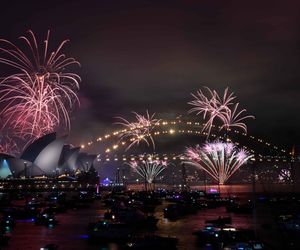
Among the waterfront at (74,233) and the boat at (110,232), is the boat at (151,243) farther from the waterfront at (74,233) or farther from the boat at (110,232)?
the boat at (110,232)

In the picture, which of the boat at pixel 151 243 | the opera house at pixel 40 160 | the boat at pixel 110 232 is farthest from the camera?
the opera house at pixel 40 160

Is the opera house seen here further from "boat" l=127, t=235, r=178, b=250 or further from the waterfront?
"boat" l=127, t=235, r=178, b=250

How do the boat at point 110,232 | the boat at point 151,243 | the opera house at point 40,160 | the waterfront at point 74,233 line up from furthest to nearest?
1. the opera house at point 40,160
2. the boat at point 110,232
3. the waterfront at point 74,233
4. the boat at point 151,243

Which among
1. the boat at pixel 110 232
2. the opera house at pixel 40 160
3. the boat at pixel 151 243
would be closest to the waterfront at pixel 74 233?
the boat at pixel 110 232

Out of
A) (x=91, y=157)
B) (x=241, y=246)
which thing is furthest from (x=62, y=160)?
(x=241, y=246)

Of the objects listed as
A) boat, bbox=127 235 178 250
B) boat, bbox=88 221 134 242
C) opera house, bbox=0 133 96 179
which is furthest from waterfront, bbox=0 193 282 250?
opera house, bbox=0 133 96 179

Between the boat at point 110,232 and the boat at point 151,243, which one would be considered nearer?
the boat at point 151,243

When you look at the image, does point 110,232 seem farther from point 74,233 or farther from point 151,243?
point 151,243

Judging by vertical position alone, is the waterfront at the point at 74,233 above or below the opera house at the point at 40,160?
below

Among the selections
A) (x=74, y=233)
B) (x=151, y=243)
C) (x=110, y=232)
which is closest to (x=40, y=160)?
(x=74, y=233)
